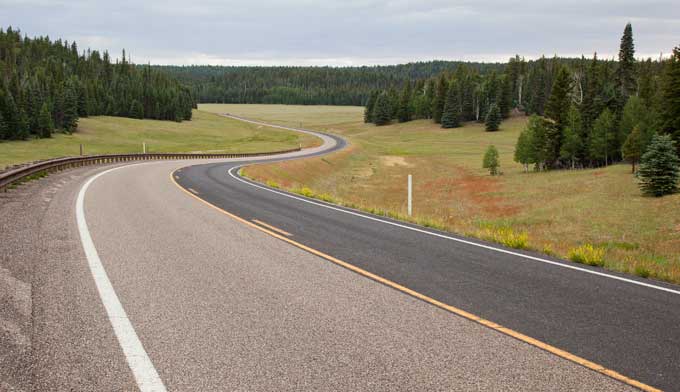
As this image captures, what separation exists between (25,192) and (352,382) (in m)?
16.3

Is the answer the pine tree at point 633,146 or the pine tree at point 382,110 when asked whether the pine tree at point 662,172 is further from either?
the pine tree at point 382,110

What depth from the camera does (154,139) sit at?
9850cm

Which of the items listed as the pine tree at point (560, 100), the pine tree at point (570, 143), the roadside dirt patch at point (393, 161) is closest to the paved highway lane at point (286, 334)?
the roadside dirt patch at point (393, 161)

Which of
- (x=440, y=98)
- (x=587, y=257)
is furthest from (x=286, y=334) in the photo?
(x=440, y=98)

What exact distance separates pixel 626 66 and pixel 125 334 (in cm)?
8344

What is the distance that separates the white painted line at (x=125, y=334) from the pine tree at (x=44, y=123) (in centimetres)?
9120

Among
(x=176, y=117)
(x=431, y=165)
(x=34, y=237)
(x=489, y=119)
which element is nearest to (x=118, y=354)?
(x=34, y=237)

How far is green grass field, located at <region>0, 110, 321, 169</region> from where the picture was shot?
7425 cm

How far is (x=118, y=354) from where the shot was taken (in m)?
4.78

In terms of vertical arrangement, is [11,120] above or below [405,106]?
below

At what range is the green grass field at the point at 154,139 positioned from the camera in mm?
74250

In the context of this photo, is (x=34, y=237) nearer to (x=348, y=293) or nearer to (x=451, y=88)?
(x=348, y=293)

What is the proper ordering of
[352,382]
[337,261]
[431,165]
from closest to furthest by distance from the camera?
[352,382], [337,261], [431,165]

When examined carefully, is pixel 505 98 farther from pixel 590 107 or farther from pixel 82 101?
pixel 82 101
